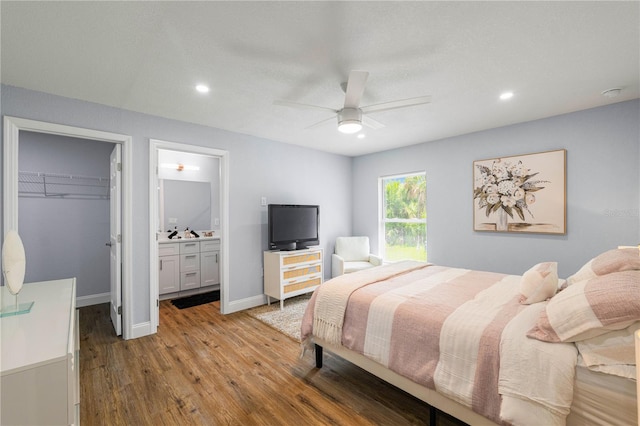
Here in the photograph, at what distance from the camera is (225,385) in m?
2.15

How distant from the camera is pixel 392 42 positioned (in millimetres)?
1796

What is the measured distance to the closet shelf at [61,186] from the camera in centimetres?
353

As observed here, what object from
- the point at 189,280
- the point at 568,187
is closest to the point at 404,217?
the point at 568,187

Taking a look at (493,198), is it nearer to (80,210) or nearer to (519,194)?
(519,194)

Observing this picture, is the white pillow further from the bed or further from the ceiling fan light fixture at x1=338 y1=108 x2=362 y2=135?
the ceiling fan light fixture at x1=338 y1=108 x2=362 y2=135

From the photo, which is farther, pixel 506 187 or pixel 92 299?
pixel 92 299

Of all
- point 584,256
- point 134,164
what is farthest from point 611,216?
point 134,164

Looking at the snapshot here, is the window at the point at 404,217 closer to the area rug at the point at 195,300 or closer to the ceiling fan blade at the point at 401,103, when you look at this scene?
the ceiling fan blade at the point at 401,103

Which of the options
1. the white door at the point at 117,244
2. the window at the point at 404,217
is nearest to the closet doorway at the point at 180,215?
the white door at the point at 117,244

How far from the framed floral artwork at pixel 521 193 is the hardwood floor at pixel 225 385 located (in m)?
2.60

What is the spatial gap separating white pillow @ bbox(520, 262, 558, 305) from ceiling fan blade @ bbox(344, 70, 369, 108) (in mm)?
1786

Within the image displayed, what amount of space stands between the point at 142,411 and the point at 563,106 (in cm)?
463

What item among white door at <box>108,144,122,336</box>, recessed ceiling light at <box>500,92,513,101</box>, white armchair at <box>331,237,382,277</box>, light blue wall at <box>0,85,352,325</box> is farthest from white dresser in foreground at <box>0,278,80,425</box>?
white armchair at <box>331,237,382,277</box>

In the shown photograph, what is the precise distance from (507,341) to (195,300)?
13.4 feet
